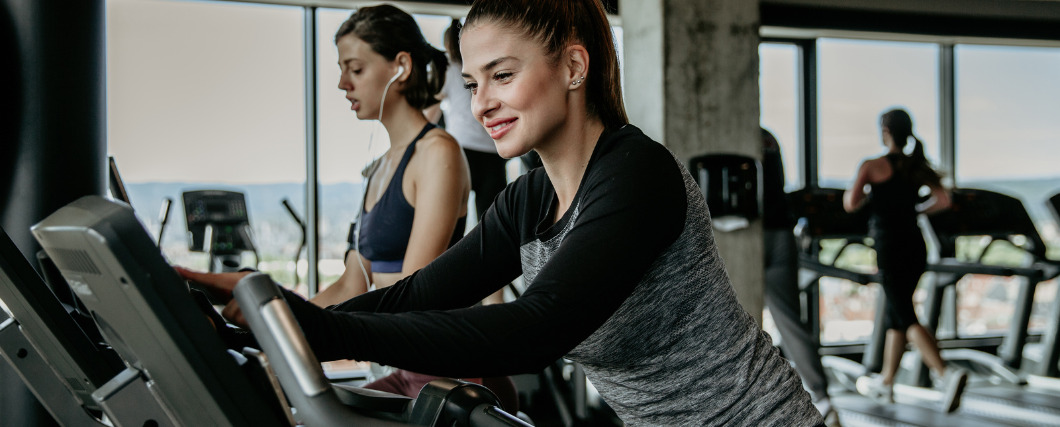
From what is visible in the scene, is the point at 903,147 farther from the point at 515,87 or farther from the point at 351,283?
the point at 515,87

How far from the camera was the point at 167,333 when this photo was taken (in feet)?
2.22

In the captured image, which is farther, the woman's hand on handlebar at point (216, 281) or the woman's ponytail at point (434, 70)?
the woman's ponytail at point (434, 70)

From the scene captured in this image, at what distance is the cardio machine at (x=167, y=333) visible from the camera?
2.18 ft

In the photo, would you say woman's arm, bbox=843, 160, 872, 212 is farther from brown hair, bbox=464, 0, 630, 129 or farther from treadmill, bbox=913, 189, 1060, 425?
brown hair, bbox=464, 0, 630, 129

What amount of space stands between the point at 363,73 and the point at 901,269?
3.42 m

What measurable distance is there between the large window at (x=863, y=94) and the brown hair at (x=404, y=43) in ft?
13.5

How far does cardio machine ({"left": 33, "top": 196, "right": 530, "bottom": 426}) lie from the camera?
2.18ft

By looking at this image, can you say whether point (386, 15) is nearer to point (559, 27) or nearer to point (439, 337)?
point (559, 27)

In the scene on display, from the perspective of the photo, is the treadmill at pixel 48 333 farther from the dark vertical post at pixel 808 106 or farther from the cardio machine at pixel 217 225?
the dark vertical post at pixel 808 106

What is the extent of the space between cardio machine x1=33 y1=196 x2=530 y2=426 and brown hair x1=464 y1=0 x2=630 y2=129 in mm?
Result: 579

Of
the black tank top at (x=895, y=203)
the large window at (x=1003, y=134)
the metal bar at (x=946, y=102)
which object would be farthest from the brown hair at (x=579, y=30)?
the large window at (x=1003, y=134)

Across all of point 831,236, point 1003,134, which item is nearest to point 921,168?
point 831,236

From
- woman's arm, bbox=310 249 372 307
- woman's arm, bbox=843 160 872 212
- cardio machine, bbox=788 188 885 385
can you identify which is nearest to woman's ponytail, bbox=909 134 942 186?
woman's arm, bbox=843 160 872 212

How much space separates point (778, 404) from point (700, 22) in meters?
2.83
